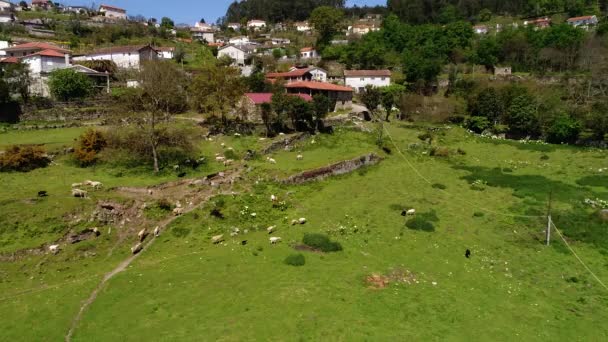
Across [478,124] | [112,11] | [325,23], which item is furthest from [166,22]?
[478,124]

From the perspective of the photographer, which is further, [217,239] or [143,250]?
[217,239]

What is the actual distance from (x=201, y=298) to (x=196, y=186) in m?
13.6

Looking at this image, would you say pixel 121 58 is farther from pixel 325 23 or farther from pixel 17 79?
pixel 325 23

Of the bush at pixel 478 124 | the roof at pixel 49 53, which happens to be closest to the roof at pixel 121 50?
the roof at pixel 49 53

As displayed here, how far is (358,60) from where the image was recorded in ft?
272

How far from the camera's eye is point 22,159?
107ft

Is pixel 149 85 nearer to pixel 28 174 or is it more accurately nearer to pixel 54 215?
pixel 28 174

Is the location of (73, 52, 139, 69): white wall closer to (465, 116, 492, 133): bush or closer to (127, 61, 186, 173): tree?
(127, 61, 186, 173): tree

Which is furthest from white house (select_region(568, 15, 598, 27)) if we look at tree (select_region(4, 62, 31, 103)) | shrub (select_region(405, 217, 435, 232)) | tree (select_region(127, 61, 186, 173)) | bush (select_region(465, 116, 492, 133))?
tree (select_region(4, 62, 31, 103))

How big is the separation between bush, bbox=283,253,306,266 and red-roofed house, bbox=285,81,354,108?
3678 centimetres

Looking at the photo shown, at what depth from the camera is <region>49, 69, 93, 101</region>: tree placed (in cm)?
5072

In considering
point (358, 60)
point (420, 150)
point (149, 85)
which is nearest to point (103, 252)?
point (149, 85)

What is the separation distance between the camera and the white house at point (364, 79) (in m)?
73.2

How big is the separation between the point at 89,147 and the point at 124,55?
127 ft
